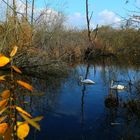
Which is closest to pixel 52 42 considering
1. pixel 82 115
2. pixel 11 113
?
pixel 82 115

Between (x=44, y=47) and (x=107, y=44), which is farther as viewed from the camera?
(x=107, y=44)

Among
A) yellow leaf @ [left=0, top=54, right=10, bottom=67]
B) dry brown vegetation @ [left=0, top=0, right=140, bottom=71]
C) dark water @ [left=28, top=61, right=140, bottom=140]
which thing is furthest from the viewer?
dry brown vegetation @ [left=0, top=0, right=140, bottom=71]

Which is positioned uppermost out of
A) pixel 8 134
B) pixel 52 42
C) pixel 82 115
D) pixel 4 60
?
pixel 52 42

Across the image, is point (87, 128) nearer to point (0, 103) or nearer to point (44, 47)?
point (0, 103)

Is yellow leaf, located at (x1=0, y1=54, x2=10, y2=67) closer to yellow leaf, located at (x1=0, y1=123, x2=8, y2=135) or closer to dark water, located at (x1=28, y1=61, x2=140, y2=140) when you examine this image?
yellow leaf, located at (x1=0, y1=123, x2=8, y2=135)

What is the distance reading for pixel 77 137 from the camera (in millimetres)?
7426

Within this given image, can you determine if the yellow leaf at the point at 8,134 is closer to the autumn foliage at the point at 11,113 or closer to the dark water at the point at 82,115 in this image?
the autumn foliage at the point at 11,113

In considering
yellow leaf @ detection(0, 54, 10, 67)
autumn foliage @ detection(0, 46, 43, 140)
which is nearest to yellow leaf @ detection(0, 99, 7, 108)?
autumn foliage @ detection(0, 46, 43, 140)

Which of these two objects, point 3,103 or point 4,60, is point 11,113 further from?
point 4,60

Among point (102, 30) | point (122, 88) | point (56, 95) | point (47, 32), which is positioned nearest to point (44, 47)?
point (47, 32)

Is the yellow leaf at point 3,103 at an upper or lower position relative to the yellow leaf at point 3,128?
upper

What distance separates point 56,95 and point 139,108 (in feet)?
10.9

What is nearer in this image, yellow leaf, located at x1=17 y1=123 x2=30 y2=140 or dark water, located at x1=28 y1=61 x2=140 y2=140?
yellow leaf, located at x1=17 y1=123 x2=30 y2=140

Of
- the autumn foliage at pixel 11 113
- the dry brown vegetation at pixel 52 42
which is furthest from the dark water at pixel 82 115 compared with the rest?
the autumn foliage at pixel 11 113
